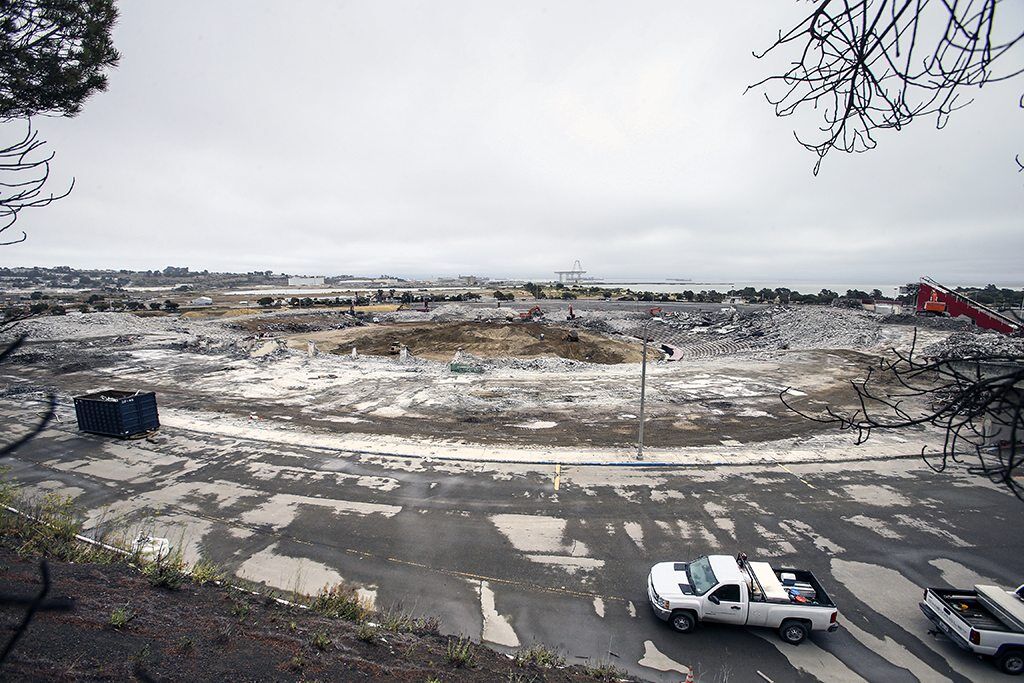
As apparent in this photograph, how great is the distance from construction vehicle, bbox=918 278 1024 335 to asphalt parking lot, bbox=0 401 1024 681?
121 ft

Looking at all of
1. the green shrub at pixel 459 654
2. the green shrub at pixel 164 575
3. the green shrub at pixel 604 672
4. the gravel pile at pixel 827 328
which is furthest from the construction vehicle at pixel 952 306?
the green shrub at pixel 164 575

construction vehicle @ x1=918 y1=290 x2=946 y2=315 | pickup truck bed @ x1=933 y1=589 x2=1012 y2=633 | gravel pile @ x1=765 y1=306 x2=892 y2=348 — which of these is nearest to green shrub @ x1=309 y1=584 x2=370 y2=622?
pickup truck bed @ x1=933 y1=589 x2=1012 y2=633

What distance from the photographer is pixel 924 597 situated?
1027 centimetres

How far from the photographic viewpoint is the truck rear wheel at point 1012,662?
9070 millimetres

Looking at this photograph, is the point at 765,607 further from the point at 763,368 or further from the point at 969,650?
the point at 763,368

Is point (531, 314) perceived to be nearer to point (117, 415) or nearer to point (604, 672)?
point (117, 415)

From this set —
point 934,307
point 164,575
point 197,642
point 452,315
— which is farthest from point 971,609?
point 452,315

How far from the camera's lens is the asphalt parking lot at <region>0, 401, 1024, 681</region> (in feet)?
31.9

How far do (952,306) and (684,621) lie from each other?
55.6 m

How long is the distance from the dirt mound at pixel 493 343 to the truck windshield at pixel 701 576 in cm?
3347

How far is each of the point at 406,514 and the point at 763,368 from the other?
31.1 m

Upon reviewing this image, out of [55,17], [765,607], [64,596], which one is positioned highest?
[55,17]

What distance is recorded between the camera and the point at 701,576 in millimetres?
10445

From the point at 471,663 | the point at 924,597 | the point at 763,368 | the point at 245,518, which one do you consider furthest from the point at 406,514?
the point at 763,368
